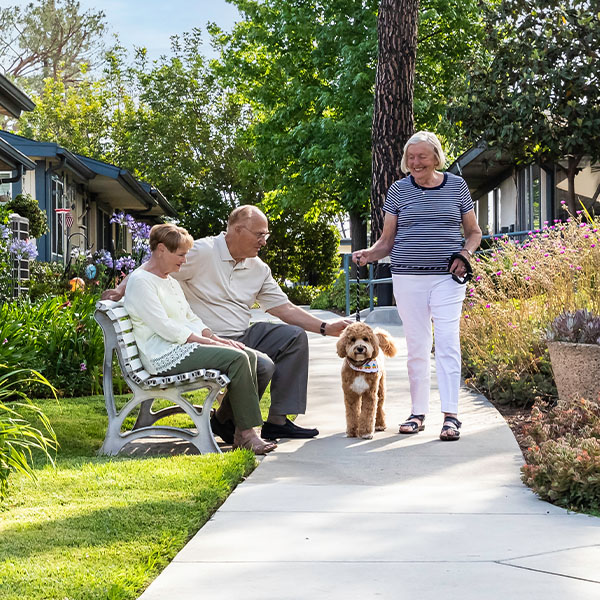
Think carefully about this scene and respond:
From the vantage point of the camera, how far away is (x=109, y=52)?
48438 millimetres

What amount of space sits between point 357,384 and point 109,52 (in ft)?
150

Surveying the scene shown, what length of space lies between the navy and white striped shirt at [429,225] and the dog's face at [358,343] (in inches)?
24.4

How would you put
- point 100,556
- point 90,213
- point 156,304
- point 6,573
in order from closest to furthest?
1. point 6,573
2. point 100,556
3. point 156,304
4. point 90,213

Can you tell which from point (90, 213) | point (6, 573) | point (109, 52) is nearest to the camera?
point (6, 573)

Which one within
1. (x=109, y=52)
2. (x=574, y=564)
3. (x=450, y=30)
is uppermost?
(x=109, y=52)

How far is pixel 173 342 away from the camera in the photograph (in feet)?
18.7

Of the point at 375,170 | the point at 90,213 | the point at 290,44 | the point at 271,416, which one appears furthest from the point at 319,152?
the point at 271,416

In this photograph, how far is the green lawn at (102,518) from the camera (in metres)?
3.26

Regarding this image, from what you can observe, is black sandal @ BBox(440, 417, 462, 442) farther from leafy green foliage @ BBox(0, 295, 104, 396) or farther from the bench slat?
leafy green foliage @ BBox(0, 295, 104, 396)

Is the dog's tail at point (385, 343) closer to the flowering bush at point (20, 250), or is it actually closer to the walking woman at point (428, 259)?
the walking woman at point (428, 259)

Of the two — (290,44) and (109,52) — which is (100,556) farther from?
(109,52)

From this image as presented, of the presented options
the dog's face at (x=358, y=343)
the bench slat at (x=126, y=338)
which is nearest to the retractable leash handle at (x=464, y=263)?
the dog's face at (x=358, y=343)

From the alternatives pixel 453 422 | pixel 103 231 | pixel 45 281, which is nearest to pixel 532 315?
pixel 453 422

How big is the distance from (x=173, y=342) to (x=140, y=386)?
1.10 feet
